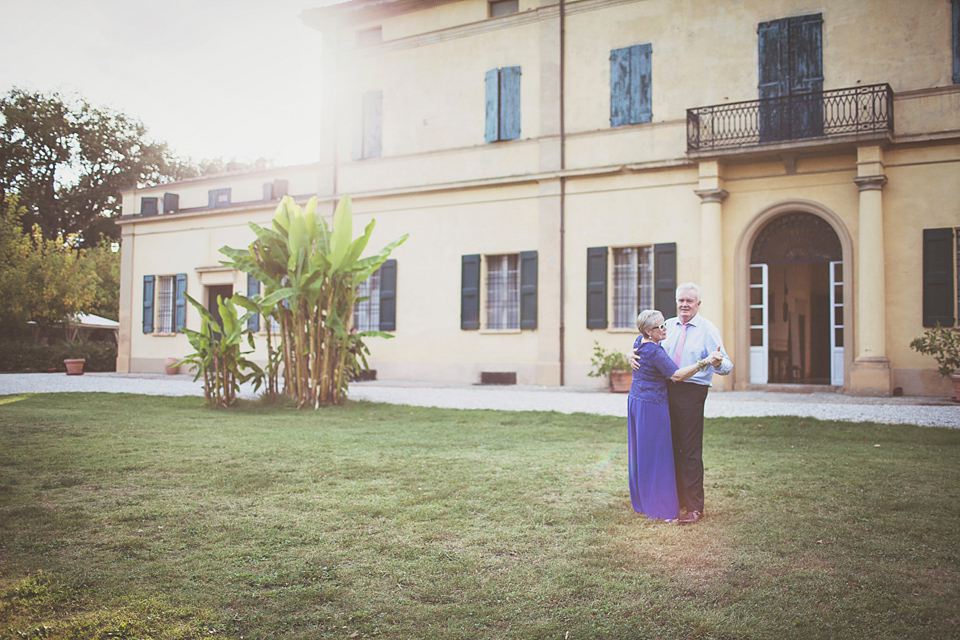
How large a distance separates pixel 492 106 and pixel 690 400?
13916 mm

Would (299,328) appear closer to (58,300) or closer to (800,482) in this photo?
(800,482)

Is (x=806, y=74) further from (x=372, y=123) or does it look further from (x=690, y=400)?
(x=690, y=400)

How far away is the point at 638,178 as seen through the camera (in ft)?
51.4

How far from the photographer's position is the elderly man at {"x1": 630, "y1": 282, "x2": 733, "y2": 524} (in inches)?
182

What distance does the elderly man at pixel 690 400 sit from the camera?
4.62m

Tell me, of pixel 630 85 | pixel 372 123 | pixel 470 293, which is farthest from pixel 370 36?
pixel 470 293

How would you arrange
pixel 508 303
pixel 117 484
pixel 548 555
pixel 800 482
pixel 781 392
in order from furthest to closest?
pixel 508 303
pixel 781 392
pixel 800 482
pixel 117 484
pixel 548 555

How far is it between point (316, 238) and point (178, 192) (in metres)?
13.4

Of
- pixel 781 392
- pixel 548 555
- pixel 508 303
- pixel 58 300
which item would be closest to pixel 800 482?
pixel 548 555

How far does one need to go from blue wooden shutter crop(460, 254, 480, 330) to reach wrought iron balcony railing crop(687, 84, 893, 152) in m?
5.49

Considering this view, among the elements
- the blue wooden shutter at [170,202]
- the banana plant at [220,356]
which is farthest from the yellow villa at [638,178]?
the banana plant at [220,356]

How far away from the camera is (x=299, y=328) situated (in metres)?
11.2

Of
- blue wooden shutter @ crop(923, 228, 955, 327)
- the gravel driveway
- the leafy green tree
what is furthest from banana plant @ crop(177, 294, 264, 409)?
the leafy green tree

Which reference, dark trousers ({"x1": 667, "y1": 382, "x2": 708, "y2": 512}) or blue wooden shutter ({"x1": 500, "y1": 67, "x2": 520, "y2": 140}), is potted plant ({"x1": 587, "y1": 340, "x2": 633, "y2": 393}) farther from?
dark trousers ({"x1": 667, "y1": 382, "x2": 708, "y2": 512})
